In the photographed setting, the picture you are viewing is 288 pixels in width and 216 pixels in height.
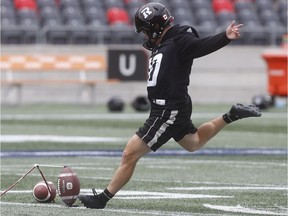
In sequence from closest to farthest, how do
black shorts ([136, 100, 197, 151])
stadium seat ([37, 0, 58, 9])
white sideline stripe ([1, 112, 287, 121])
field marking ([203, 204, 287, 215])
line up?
field marking ([203, 204, 287, 215]), black shorts ([136, 100, 197, 151]), white sideline stripe ([1, 112, 287, 121]), stadium seat ([37, 0, 58, 9])

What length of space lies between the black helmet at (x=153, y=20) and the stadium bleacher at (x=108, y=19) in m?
20.0

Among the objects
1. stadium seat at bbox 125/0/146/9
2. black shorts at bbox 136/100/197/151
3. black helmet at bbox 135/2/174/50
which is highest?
black helmet at bbox 135/2/174/50

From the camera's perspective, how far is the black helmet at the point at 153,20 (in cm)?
942

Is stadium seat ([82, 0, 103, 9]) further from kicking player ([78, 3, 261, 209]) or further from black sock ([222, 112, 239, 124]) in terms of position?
kicking player ([78, 3, 261, 209])

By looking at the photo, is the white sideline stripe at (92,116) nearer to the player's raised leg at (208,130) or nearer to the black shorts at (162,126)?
the player's raised leg at (208,130)

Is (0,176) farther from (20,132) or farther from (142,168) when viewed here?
(20,132)

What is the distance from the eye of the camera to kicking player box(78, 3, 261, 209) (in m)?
9.23

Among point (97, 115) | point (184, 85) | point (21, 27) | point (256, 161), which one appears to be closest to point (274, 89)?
point (97, 115)

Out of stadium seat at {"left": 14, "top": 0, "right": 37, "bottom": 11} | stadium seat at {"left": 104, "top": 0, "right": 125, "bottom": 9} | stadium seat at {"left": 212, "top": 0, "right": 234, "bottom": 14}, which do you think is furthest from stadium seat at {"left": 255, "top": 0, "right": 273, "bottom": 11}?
stadium seat at {"left": 14, "top": 0, "right": 37, "bottom": 11}

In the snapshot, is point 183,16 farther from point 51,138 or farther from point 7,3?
point 51,138

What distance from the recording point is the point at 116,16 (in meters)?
32.2

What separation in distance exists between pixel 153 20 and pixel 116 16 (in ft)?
75.1

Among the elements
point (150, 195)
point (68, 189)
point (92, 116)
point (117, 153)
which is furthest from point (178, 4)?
point (68, 189)

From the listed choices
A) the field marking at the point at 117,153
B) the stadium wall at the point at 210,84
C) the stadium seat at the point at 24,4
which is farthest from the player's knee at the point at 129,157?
the stadium seat at the point at 24,4
